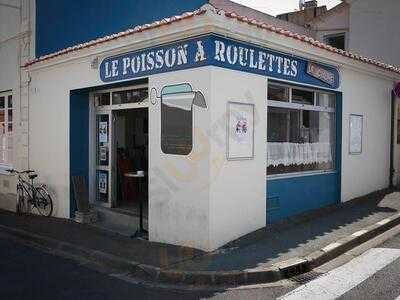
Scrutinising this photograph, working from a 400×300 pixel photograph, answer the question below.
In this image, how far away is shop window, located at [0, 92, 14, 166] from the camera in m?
12.4

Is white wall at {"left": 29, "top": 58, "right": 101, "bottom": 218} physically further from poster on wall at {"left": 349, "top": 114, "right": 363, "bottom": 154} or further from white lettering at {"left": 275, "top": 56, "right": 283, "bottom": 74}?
poster on wall at {"left": 349, "top": 114, "right": 363, "bottom": 154}

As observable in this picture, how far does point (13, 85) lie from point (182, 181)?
6.94 metres

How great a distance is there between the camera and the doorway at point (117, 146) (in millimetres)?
9443

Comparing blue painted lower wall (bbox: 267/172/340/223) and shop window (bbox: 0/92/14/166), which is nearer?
blue painted lower wall (bbox: 267/172/340/223)

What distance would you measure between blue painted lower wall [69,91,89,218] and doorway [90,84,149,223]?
0.14 metres

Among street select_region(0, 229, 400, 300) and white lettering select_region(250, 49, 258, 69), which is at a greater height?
white lettering select_region(250, 49, 258, 69)

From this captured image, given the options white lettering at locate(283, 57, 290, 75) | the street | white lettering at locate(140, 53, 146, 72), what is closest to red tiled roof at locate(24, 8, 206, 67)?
white lettering at locate(140, 53, 146, 72)

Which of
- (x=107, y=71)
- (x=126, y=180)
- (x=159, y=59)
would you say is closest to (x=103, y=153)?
(x=126, y=180)

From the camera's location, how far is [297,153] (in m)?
9.40

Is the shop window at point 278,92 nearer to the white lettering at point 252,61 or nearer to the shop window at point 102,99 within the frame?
the white lettering at point 252,61

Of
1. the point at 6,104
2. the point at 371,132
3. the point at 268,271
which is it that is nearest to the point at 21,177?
the point at 6,104

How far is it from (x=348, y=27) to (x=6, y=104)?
12355mm

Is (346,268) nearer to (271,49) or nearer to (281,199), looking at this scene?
(281,199)

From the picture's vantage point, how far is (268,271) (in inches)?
236
